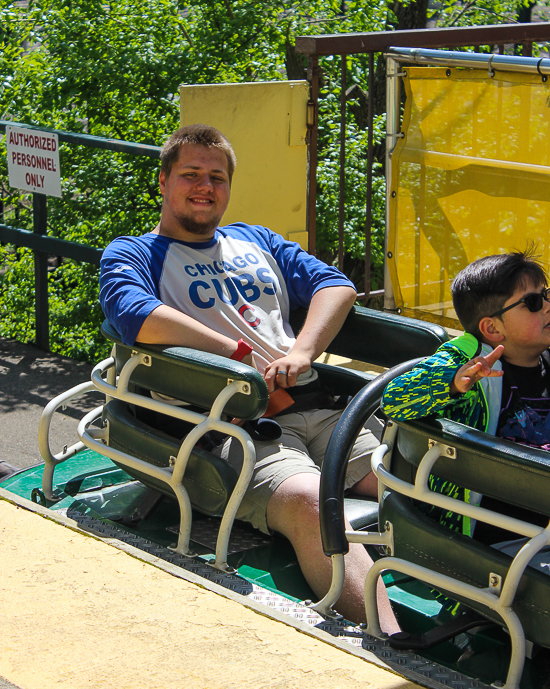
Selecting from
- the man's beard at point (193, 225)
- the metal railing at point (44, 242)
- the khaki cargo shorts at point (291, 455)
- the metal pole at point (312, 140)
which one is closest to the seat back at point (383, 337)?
the khaki cargo shorts at point (291, 455)

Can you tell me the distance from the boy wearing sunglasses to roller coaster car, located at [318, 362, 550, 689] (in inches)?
4.3

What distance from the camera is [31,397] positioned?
5551 millimetres

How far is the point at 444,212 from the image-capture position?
4.66 meters

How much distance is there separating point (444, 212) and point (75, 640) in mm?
3133

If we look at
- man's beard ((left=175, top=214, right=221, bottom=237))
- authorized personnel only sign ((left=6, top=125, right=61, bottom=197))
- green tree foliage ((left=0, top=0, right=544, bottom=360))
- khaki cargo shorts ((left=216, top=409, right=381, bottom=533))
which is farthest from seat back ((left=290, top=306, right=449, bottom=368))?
green tree foliage ((left=0, top=0, right=544, bottom=360))

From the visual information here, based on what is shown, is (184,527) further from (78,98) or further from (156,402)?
(78,98)

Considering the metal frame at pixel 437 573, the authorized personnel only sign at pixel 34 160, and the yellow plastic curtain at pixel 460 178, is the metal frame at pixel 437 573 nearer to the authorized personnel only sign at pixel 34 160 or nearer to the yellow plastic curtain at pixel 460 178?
the yellow plastic curtain at pixel 460 178

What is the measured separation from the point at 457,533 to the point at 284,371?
1.03 meters

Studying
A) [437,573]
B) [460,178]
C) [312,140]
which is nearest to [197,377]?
[437,573]

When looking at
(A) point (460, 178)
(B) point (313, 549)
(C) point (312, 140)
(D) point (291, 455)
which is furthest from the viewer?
(C) point (312, 140)

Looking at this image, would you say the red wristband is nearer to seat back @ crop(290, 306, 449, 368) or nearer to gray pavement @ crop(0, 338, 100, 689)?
seat back @ crop(290, 306, 449, 368)

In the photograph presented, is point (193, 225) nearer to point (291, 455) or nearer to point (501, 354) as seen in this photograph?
point (291, 455)

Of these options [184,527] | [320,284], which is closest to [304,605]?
[184,527]

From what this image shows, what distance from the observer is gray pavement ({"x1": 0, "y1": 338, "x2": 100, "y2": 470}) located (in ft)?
15.7
